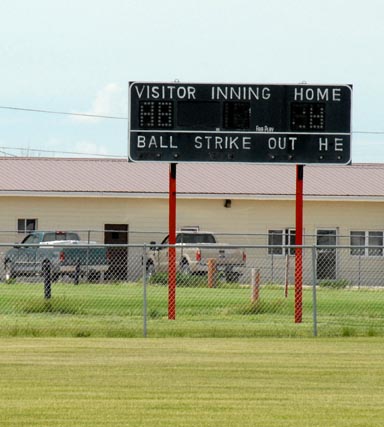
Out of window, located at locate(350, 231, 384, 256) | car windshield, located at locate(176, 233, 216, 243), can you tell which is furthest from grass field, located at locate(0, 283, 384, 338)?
window, located at locate(350, 231, 384, 256)

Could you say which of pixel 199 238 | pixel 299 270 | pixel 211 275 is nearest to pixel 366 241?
pixel 199 238

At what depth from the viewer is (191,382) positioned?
14.2 m

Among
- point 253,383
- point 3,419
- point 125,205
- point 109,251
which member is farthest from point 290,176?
point 3,419

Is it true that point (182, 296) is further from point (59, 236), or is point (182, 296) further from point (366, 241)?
point (366, 241)

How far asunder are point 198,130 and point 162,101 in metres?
0.88

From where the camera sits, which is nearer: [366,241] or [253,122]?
[253,122]

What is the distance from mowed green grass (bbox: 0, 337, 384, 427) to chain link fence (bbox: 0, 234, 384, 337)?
1633 millimetres

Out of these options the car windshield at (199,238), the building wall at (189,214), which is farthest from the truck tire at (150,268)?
the building wall at (189,214)

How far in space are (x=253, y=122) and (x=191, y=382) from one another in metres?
10.9

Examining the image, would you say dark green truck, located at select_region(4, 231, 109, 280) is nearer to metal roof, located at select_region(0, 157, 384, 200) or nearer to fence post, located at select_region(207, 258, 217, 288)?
fence post, located at select_region(207, 258, 217, 288)

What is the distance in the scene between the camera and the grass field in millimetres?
20953

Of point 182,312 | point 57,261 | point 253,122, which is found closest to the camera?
point 253,122

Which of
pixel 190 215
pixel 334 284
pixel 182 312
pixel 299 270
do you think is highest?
pixel 190 215

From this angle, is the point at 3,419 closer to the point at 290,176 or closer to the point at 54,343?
the point at 54,343
